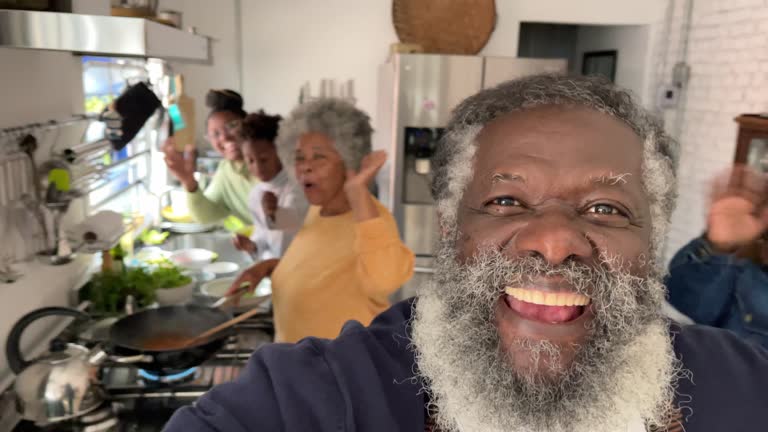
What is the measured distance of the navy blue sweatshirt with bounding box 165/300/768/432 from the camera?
73cm

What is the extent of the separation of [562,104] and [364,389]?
1.71ft

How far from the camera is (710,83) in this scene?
10.6 ft

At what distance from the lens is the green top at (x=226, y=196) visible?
2828mm

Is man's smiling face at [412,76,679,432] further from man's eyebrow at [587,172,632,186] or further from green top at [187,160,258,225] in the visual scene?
green top at [187,160,258,225]

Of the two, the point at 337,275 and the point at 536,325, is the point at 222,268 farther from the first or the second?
the point at 536,325

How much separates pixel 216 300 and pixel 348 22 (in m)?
2.48

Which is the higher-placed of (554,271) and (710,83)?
(710,83)

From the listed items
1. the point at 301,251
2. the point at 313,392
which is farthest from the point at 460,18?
the point at 313,392

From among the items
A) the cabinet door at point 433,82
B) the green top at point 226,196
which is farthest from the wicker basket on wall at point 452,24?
the green top at point 226,196

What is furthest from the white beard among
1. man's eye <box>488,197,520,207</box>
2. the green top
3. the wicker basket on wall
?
the wicker basket on wall

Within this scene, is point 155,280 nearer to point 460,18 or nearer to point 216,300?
point 216,300

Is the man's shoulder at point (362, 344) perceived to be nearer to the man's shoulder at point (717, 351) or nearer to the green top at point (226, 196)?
the man's shoulder at point (717, 351)

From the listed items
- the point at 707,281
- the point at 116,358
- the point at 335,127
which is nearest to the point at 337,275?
the point at 335,127

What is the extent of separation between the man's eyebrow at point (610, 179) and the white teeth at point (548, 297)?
167 mm
